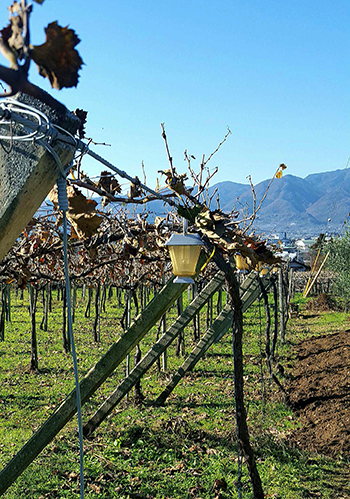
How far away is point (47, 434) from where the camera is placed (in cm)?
412

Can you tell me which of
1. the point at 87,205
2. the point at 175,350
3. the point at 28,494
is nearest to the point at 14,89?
the point at 87,205

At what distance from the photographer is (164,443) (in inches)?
223

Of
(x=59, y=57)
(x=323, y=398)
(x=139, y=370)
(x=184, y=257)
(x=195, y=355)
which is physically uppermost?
(x=59, y=57)

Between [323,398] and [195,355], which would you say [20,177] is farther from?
[323,398]

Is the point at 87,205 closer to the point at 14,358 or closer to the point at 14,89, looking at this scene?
the point at 14,89

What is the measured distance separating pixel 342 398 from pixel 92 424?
4.04 metres

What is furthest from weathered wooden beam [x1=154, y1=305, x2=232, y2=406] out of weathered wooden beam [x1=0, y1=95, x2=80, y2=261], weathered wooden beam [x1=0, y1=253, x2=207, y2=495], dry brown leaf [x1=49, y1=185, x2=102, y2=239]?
weathered wooden beam [x1=0, y1=95, x2=80, y2=261]

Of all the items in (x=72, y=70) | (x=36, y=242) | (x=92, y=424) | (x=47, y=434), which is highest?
(x=72, y=70)

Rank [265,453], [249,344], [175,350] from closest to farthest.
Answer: [265,453], [175,350], [249,344]

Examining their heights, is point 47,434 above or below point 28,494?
above

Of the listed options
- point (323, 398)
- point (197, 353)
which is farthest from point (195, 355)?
point (323, 398)

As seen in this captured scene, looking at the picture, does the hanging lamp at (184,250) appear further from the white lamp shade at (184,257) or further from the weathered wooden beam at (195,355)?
the weathered wooden beam at (195,355)

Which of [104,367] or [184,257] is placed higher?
[184,257]

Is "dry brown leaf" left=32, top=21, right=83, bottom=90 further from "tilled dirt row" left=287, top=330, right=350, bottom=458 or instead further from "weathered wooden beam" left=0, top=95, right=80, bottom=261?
"tilled dirt row" left=287, top=330, right=350, bottom=458
